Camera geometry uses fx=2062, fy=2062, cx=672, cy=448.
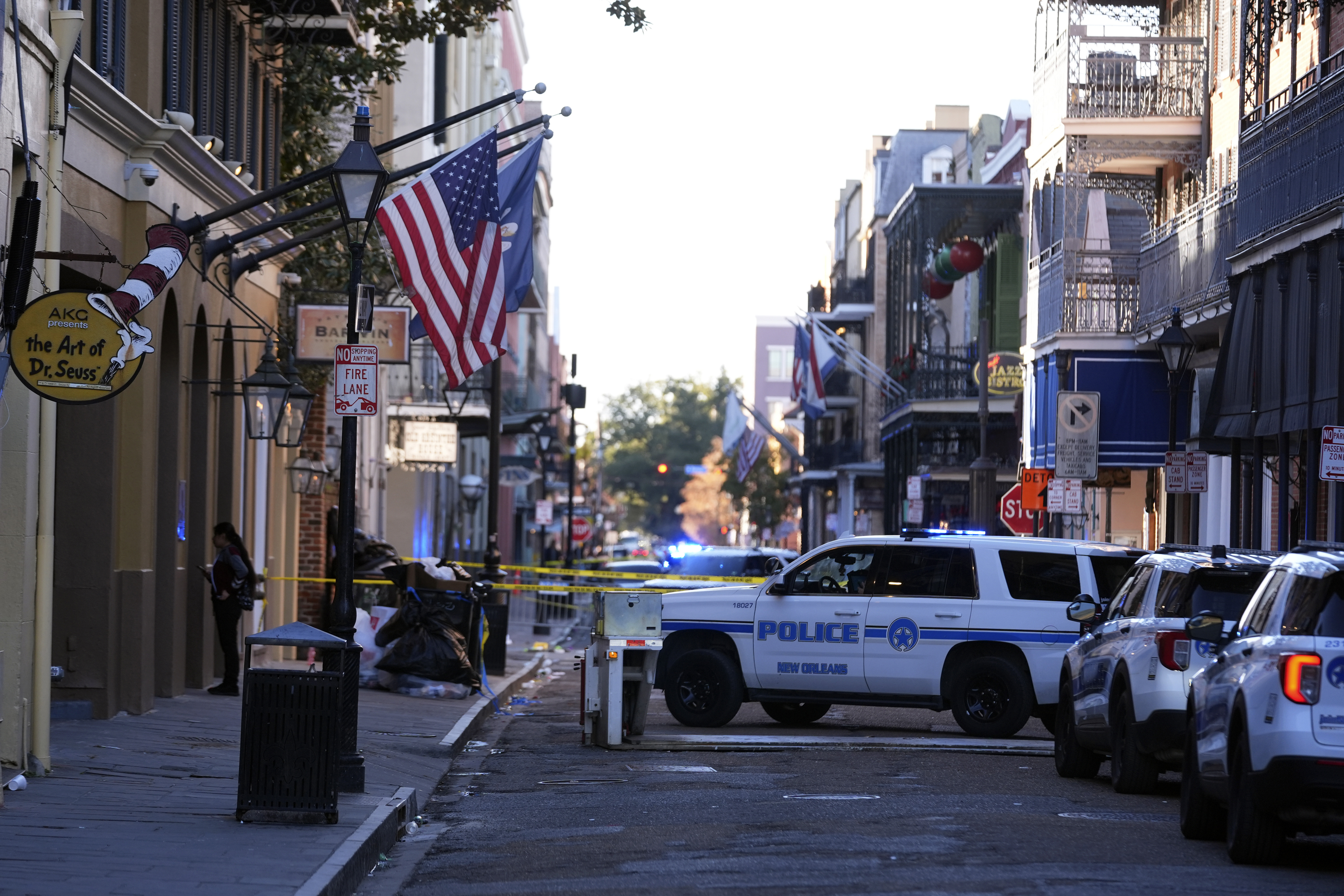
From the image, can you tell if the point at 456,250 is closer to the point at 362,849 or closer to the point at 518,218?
the point at 518,218

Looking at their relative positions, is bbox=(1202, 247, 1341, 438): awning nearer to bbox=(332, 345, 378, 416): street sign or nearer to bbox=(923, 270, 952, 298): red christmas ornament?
bbox=(332, 345, 378, 416): street sign

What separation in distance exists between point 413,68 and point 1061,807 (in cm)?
3585

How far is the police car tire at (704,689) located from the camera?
1931 centimetres

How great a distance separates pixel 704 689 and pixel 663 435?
130 m

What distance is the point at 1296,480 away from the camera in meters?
25.3

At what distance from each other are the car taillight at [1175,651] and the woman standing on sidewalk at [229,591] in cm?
1064

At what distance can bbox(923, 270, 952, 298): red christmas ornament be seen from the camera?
52562 millimetres

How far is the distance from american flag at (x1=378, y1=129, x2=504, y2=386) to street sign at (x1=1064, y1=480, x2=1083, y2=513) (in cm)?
1332

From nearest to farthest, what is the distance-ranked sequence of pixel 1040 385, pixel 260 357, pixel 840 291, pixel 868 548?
pixel 868 548, pixel 260 357, pixel 1040 385, pixel 840 291

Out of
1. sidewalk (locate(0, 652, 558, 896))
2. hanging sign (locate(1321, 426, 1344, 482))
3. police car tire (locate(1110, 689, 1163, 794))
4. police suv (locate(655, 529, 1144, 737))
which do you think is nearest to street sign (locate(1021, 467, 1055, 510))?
police suv (locate(655, 529, 1144, 737))

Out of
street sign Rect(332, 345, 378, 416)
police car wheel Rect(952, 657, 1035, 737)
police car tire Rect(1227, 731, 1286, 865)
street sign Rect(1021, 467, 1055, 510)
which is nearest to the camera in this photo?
police car tire Rect(1227, 731, 1286, 865)

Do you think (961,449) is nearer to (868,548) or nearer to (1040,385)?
(1040,385)

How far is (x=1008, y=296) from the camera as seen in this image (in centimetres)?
4781

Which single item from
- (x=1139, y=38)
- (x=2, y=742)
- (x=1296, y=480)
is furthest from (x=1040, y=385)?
(x=2, y=742)
